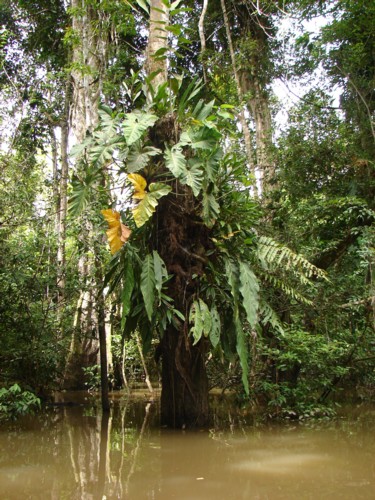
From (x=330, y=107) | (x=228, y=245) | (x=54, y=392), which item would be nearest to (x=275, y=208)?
(x=228, y=245)

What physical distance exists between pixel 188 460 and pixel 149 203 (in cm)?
255

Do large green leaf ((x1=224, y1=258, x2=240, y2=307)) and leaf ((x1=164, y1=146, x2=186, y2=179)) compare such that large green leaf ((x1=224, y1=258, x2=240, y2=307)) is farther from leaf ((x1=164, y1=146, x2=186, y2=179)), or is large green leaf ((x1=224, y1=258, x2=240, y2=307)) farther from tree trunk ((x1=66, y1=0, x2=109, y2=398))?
tree trunk ((x1=66, y1=0, x2=109, y2=398))

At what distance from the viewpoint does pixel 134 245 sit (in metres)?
5.43

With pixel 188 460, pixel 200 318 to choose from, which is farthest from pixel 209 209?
pixel 188 460

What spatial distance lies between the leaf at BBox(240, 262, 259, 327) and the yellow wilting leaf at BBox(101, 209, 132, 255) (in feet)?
4.48

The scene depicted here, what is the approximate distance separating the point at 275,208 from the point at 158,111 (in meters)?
2.95

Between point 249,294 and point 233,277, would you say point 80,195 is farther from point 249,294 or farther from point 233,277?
point 249,294

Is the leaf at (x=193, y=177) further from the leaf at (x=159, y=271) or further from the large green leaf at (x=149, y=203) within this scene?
the leaf at (x=159, y=271)

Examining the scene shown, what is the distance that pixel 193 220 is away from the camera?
5402 millimetres

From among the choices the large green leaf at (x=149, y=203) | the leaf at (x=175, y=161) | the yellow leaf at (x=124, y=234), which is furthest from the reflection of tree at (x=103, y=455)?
the leaf at (x=175, y=161)

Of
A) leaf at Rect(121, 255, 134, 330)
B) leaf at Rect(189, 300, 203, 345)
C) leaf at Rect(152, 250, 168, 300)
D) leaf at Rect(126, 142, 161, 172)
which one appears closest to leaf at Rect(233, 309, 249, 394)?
leaf at Rect(189, 300, 203, 345)

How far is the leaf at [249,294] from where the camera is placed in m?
4.98

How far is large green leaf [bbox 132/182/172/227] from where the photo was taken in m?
4.97

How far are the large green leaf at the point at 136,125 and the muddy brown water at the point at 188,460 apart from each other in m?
3.08
